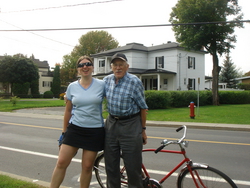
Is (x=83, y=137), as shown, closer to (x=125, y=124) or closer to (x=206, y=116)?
(x=125, y=124)

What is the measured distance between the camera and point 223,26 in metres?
24.5

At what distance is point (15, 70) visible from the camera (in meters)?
45.4

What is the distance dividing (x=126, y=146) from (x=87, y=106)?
0.73 m

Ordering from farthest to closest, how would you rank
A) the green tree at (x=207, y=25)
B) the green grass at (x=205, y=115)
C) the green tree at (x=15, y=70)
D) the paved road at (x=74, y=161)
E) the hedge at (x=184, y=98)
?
the green tree at (x=15, y=70) < the green tree at (x=207, y=25) < the hedge at (x=184, y=98) < the green grass at (x=205, y=115) < the paved road at (x=74, y=161)

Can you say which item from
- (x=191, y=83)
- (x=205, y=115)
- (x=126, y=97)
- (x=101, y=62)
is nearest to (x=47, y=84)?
(x=101, y=62)

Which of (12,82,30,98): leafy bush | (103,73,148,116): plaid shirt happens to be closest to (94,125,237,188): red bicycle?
(103,73,148,116): plaid shirt

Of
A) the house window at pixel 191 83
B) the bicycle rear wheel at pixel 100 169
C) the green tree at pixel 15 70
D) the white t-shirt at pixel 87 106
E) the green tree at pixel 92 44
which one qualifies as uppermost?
the green tree at pixel 92 44

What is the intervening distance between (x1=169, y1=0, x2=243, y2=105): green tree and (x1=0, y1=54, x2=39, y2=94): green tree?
98.8 feet

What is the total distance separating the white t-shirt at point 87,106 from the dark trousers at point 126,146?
203mm

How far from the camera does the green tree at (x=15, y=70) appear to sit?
44.7 meters

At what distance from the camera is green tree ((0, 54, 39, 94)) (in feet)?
147

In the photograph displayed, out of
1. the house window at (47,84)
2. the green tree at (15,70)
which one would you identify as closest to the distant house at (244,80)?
the house window at (47,84)

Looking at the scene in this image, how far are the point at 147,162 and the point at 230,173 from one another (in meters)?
1.78

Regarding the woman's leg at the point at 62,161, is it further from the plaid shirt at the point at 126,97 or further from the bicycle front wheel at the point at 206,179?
the bicycle front wheel at the point at 206,179
